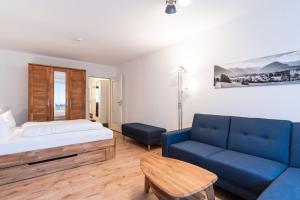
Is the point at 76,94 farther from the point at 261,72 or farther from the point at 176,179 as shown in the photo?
the point at 261,72

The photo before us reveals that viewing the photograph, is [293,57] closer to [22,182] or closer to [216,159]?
[216,159]

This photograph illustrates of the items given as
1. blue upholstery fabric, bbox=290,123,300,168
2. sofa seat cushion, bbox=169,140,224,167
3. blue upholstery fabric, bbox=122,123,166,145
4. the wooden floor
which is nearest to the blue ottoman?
blue upholstery fabric, bbox=122,123,166,145

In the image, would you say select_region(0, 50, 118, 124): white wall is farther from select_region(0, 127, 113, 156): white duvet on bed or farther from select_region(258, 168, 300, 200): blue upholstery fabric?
select_region(258, 168, 300, 200): blue upholstery fabric

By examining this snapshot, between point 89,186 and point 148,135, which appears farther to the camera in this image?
point 148,135

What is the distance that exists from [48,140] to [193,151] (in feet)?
7.17

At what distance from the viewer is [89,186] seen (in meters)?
2.20

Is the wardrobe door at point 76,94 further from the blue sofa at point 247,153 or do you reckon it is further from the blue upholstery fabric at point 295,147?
the blue upholstery fabric at point 295,147

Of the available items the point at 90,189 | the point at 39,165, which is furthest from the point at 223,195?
the point at 39,165

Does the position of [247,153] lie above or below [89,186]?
above

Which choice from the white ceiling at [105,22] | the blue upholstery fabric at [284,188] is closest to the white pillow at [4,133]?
the white ceiling at [105,22]

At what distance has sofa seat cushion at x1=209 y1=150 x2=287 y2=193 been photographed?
1.60 m

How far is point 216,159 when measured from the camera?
200 centimetres

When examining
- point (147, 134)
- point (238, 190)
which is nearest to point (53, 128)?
point (147, 134)

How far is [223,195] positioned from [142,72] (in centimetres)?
354
